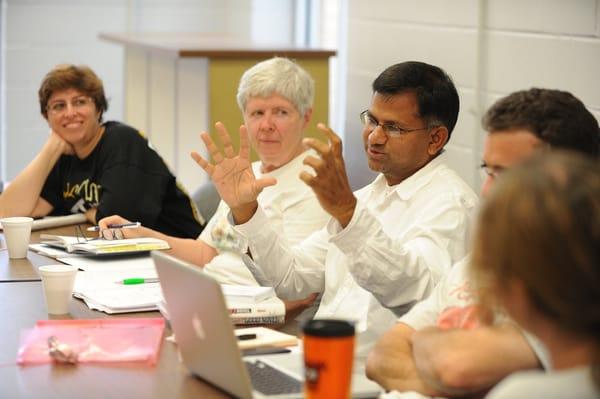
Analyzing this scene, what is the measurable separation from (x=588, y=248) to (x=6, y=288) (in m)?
1.75

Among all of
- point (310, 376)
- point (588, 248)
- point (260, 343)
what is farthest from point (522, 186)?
point (260, 343)

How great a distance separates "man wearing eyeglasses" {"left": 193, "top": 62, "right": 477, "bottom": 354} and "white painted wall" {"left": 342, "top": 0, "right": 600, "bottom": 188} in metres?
0.39

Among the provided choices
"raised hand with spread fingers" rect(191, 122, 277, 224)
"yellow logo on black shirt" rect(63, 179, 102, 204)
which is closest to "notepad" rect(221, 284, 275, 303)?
"raised hand with spread fingers" rect(191, 122, 277, 224)

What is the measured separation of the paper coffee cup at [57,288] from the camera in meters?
2.21

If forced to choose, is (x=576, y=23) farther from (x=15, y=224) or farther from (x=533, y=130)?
(x=15, y=224)

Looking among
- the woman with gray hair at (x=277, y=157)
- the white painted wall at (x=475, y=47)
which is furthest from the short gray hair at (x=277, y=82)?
the white painted wall at (x=475, y=47)

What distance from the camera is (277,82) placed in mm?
3127

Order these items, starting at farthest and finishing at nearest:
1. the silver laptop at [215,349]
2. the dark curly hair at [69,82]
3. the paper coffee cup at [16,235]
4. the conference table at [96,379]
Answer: the dark curly hair at [69,82]
the paper coffee cup at [16,235]
the conference table at [96,379]
the silver laptop at [215,349]

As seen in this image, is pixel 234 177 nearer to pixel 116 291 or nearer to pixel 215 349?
pixel 116 291

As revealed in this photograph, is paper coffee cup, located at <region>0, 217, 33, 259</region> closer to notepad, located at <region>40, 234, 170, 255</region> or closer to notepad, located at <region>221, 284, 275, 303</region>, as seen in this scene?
notepad, located at <region>40, 234, 170, 255</region>

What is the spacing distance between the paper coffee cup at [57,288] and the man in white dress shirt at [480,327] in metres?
0.71

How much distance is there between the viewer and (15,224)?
9.20 feet

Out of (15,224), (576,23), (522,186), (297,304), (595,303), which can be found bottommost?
(297,304)

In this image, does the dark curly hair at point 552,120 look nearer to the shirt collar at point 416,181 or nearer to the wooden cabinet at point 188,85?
A: the shirt collar at point 416,181
